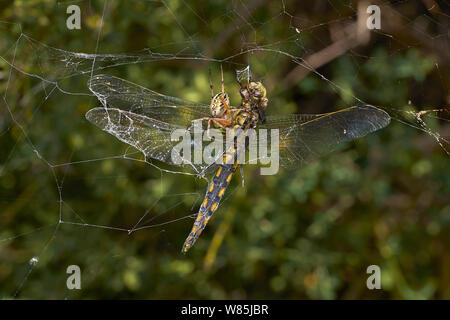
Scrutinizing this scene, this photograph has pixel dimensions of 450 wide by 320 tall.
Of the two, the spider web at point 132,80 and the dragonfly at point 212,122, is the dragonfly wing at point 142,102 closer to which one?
the dragonfly at point 212,122

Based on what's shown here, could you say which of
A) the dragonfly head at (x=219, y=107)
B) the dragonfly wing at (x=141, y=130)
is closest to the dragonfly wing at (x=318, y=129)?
the dragonfly head at (x=219, y=107)

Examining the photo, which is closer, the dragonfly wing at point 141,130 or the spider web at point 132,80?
the dragonfly wing at point 141,130

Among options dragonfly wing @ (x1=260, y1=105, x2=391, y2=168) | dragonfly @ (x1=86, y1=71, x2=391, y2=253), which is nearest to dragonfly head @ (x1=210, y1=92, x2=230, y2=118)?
dragonfly @ (x1=86, y1=71, x2=391, y2=253)

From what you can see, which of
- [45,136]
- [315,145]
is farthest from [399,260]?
[45,136]

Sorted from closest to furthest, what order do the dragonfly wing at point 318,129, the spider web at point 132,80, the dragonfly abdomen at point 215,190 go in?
the dragonfly wing at point 318,129 → the dragonfly abdomen at point 215,190 → the spider web at point 132,80

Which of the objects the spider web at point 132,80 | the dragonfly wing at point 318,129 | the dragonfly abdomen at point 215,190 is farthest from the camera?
the spider web at point 132,80

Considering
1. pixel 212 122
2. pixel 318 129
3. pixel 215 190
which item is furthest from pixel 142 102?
pixel 318 129

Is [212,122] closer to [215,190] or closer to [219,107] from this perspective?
[219,107]
